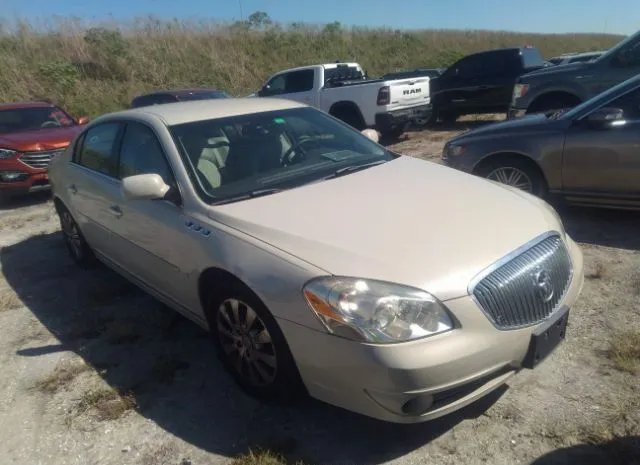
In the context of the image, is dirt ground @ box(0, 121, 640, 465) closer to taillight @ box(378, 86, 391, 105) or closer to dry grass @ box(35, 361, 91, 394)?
dry grass @ box(35, 361, 91, 394)

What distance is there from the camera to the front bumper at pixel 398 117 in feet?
35.9

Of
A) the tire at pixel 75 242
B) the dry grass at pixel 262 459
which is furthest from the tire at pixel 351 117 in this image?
the dry grass at pixel 262 459

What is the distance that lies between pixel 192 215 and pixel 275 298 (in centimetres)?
90

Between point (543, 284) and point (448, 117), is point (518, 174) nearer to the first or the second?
point (543, 284)

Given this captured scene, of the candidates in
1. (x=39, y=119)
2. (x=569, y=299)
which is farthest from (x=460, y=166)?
(x=39, y=119)

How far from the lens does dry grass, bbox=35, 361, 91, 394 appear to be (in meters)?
3.38

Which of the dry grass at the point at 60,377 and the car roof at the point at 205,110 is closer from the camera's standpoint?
the dry grass at the point at 60,377

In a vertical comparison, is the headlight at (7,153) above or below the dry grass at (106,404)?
below

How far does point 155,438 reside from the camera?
284 centimetres

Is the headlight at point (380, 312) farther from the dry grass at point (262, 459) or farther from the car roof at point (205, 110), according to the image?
the car roof at point (205, 110)

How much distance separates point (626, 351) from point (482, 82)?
36.0 ft

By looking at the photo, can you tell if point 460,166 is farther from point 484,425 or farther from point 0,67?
point 0,67

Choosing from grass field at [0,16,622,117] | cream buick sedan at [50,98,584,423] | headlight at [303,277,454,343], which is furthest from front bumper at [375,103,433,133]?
grass field at [0,16,622,117]

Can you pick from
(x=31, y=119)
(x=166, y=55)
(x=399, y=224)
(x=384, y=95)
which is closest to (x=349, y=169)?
(x=399, y=224)
